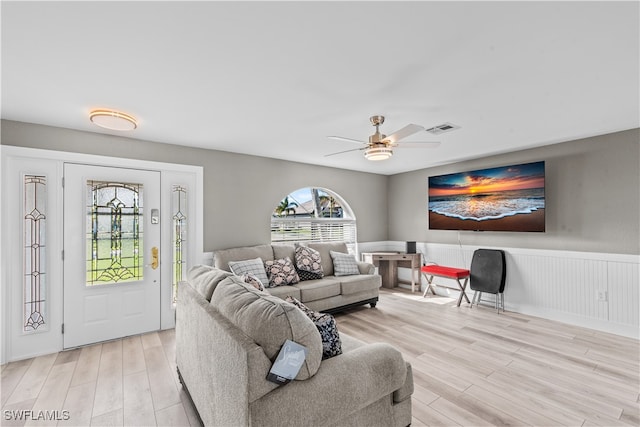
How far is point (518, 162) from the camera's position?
177 inches

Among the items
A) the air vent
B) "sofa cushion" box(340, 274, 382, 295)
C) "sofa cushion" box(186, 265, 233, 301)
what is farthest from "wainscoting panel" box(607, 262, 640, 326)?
"sofa cushion" box(186, 265, 233, 301)

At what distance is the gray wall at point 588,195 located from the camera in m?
3.54

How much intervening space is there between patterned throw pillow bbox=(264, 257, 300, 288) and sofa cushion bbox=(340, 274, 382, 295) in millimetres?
697

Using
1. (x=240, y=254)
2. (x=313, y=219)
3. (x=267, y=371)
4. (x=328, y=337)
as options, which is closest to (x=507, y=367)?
(x=328, y=337)

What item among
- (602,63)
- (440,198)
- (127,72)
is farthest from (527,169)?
(127,72)

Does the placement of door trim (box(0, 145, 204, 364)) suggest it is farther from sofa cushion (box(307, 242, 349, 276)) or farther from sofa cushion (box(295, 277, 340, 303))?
sofa cushion (box(307, 242, 349, 276))

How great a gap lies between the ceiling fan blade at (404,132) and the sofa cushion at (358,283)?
229cm

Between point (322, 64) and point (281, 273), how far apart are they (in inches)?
111

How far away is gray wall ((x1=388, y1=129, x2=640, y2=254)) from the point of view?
3539 millimetres

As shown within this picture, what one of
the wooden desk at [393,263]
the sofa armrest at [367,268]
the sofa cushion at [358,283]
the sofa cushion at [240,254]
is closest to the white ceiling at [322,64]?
the sofa cushion at [240,254]

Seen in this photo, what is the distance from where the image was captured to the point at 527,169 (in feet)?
13.8

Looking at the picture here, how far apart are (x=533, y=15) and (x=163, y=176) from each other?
395cm

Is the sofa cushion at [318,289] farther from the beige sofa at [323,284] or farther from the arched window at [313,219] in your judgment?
the arched window at [313,219]

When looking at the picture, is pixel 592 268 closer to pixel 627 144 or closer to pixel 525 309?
pixel 525 309
